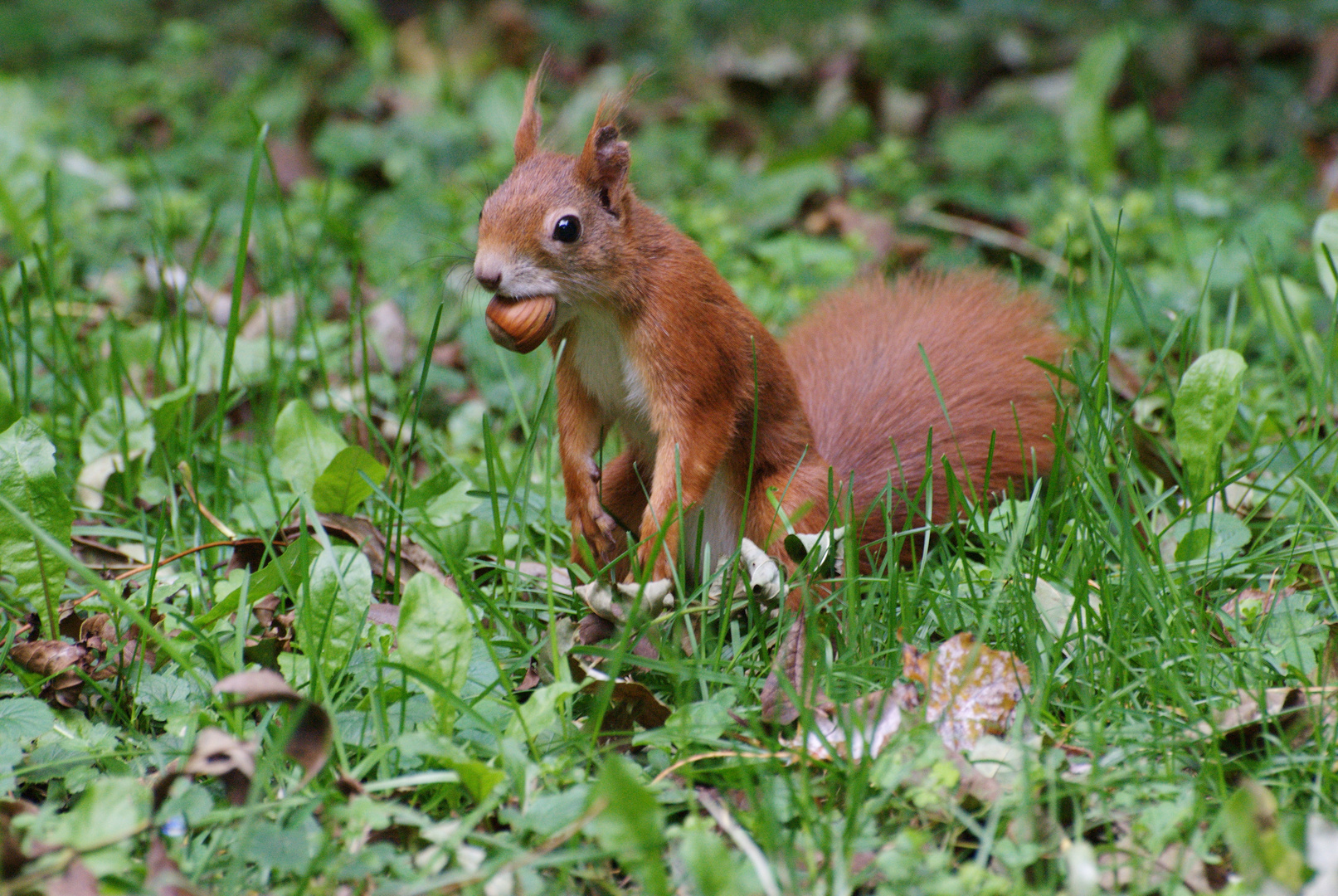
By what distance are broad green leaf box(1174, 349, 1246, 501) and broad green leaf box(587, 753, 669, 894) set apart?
45.5 inches

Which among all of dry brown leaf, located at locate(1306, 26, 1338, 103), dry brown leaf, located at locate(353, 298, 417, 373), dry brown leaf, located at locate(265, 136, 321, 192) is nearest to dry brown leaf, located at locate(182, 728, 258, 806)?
dry brown leaf, located at locate(353, 298, 417, 373)

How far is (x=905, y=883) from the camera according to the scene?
1334 mm

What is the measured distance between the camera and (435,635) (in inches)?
63.8

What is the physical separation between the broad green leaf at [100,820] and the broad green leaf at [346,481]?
75cm

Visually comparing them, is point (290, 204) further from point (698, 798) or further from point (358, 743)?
point (698, 798)

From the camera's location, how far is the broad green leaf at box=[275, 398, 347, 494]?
220 cm

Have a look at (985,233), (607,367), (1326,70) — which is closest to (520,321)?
(607,367)

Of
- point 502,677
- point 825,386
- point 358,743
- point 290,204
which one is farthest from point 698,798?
point 290,204

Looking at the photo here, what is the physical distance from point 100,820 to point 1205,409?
1.71 meters

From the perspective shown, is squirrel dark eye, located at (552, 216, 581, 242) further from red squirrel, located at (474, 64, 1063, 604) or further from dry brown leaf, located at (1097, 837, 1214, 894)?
dry brown leaf, located at (1097, 837, 1214, 894)

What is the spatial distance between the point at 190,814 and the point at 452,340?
188 centimetres

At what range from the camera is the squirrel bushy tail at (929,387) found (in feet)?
7.12

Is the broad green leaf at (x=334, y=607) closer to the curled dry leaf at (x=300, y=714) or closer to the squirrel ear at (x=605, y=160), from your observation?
the curled dry leaf at (x=300, y=714)

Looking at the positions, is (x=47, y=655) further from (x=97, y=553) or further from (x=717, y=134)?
(x=717, y=134)
